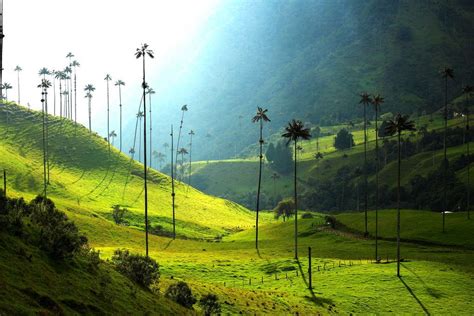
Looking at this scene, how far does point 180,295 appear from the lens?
162 ft

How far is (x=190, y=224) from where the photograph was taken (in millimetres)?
178000

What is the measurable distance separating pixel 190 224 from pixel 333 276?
9764cm

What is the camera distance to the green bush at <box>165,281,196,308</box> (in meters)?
48.9

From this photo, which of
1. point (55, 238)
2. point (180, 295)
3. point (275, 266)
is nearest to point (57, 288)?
point (55, 238)

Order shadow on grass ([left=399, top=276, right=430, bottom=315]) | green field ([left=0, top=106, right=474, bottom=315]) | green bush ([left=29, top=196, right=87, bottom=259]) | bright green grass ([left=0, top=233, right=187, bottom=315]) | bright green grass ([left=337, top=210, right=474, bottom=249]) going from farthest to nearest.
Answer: bright green grass ([left=337, top=210, right=474, bottom=249])
shadow on grass ([left=399, top=276, right=430, bottom=315])
green field ([left=0, top=106, right=474, bottom=315])
green bush ([left=29, top=196, right=87, bottom=259])
bright green grass ([left=0, top=233, right=187, bottom=315])

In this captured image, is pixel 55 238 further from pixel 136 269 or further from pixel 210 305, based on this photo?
pixel 210 305

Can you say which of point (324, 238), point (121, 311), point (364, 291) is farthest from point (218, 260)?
point (121, 311)

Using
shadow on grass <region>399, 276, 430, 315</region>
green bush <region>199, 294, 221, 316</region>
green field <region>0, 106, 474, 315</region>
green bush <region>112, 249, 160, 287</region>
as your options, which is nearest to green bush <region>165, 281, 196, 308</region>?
green bush <region>199, 294, 221, 316</region>

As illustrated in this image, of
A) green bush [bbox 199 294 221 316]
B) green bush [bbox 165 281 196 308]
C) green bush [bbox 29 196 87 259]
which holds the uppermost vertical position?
green bush [bbox 29 196 87 259]

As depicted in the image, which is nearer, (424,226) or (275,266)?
(275,266)

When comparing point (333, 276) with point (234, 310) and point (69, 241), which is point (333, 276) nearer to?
point (234, 310)

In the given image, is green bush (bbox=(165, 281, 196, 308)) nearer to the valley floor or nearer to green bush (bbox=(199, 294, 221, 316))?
green bush (bbox=(199, 294, 221, 316))

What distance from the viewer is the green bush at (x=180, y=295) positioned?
160 ft

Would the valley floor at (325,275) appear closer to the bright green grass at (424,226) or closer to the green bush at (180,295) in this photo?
the bright green grass at (424,226)
